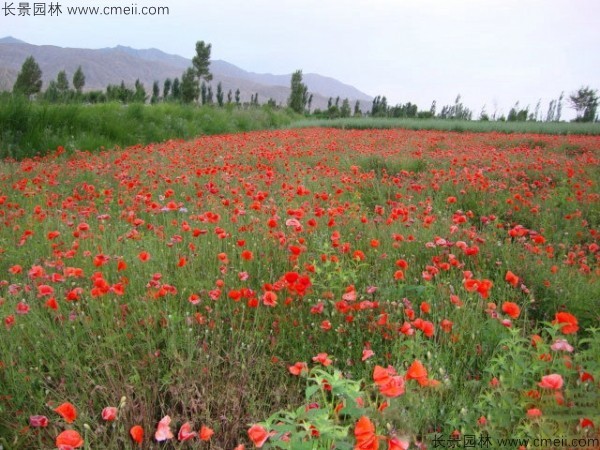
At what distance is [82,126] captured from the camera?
35.9ft

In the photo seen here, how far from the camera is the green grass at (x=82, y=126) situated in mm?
9539

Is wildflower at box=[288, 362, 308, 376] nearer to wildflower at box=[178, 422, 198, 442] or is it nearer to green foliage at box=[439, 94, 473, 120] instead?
wildflower at box=[178, 422, 198, 442]

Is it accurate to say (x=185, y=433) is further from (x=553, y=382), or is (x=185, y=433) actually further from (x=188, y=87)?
(x=188, y=87)


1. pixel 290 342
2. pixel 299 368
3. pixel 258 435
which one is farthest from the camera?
pixel 290 342

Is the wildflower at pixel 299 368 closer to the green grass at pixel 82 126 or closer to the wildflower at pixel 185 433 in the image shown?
the wildflower at pixel 185 433

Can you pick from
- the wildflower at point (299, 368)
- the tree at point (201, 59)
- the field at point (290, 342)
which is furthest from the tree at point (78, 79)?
the wildflower at point (299, 368)

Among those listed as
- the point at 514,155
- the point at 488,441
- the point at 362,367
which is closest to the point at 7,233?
the point at 362,367

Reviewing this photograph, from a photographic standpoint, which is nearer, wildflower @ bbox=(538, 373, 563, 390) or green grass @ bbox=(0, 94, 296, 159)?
wildflower @ bbox=(538, 373, 563, 390)

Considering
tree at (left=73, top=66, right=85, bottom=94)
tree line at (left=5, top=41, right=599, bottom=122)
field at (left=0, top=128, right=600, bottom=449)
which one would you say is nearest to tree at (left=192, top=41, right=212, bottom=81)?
tree line at (left=5, top=41, right=599, bottom=122)

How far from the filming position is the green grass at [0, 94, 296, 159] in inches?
376

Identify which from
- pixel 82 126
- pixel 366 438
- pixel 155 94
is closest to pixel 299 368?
pixel 366 438

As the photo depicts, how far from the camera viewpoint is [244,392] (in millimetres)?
2104

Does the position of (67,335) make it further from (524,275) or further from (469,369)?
(524,275)

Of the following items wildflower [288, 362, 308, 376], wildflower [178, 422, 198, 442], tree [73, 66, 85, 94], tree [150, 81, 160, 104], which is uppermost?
tree [73, 66, 85, 94]
